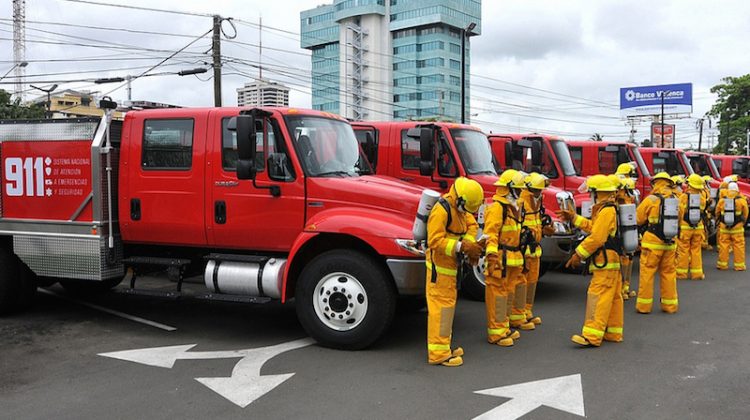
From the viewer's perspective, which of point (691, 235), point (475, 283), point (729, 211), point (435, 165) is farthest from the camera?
point (729, 211)

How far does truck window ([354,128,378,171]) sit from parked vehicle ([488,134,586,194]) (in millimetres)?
3082

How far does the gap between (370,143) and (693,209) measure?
18.5 feet

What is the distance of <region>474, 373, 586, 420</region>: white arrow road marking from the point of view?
4781 mm

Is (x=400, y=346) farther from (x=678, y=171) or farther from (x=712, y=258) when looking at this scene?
(x=678, y=171)

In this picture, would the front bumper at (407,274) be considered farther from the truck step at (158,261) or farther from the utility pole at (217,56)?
the utility pole at (217,56)

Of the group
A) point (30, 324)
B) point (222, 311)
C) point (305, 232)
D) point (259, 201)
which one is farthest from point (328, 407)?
point (30, 324)

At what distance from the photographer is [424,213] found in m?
5.80

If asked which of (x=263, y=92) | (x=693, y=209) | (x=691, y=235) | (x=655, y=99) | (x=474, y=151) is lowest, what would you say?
(x=691, y=235)

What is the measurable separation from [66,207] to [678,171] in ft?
43.8

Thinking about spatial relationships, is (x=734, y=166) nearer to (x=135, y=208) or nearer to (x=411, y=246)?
(x=411, y=246)

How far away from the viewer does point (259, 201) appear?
674 centimetres

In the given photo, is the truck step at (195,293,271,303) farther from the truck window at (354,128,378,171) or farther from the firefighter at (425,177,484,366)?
the truck window at (354,128,378,171)

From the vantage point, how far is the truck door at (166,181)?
7.00 meters

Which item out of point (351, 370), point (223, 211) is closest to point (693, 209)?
point (351, 370)
